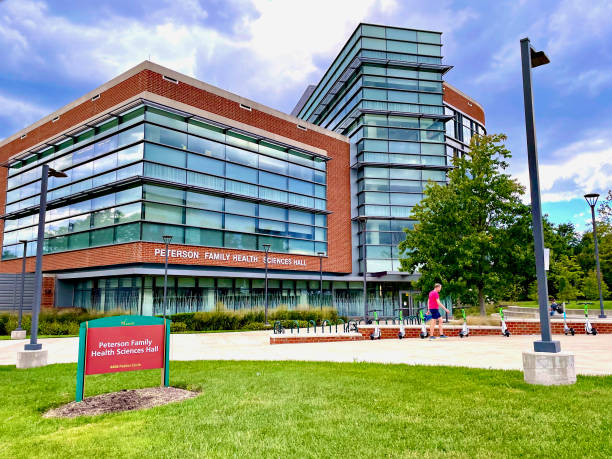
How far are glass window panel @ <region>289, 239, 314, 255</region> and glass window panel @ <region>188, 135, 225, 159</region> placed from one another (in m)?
8.76

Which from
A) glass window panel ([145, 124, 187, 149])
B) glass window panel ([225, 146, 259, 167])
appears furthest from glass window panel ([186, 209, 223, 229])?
glass window panel ([225, 146, 259, 167])

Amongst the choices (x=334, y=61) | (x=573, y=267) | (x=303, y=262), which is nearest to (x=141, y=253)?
(x=303, y=262)

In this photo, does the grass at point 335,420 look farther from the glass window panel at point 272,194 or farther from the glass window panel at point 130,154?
the glass window panel at point 272,194

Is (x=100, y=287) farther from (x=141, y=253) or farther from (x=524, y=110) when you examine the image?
(x=524, y=110)

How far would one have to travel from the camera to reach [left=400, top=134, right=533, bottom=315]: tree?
2278 cm

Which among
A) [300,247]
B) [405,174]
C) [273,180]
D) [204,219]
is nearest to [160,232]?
[204,219]

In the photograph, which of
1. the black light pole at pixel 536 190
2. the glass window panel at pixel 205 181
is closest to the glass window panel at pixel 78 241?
the glass window panel at pixel 205 181

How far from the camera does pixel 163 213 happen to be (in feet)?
93.5

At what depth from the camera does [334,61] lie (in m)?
51.1

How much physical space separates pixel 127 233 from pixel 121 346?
2165 cm

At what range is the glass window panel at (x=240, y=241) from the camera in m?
32.0

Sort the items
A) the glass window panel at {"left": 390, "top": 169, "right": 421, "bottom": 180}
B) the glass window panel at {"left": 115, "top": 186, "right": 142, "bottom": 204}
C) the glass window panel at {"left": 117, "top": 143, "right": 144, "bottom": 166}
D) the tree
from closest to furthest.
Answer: the tree < the glass window panel at {"left": 115, "top": 186, "right": 142, "bottom": 204} < the glass window panel at {"left": 117, "top": 143, "right": 144, "bottom": 166} < the glass window panel at {"left": 390, "top": 169, "right": 421, "bottom": 180}

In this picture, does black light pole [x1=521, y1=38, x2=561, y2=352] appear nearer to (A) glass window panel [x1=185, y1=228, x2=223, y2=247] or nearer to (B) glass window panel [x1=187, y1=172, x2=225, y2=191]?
(A) glass window panel [x1=185, y1=228, x2=223, y2=247]

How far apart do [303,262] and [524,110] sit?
2859cm
